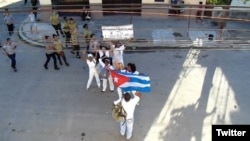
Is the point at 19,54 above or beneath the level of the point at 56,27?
beneath

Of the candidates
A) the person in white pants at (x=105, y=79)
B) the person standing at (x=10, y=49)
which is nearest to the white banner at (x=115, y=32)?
the person in white pants at (x=105, y=79)

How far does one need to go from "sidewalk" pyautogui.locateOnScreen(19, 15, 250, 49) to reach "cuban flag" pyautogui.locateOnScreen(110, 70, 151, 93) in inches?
190

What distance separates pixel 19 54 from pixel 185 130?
7.95 metres

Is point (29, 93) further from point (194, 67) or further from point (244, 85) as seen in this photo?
point (244, 85)

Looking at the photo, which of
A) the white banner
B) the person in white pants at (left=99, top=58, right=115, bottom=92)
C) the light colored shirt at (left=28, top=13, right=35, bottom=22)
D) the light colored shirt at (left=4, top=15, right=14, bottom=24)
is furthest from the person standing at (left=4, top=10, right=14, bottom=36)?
the person in white pants at (left=99, top=58, right=115, bottom=92)

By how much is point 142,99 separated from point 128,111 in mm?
2742

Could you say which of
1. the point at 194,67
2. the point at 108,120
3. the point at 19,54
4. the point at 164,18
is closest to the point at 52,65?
the point at 19,54

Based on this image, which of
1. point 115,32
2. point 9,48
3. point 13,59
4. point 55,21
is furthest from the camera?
point 55,21

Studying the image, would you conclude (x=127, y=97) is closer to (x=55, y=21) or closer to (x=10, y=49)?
(x=10, y=49)

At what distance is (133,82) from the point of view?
9562 millimetres

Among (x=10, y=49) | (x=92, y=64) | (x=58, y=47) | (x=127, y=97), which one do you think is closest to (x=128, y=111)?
(x=127, y=97)

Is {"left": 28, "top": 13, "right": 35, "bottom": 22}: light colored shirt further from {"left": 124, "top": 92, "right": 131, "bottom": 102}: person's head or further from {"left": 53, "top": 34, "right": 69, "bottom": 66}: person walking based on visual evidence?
{"left": 124, "top": 92, "right": 131, "bottom": 102}: person's head

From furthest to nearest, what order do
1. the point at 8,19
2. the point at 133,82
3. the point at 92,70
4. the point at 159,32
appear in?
the point at 159,32, the point at 8,19, the point at 92,70, the point at 133,82

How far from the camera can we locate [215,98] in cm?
1136
